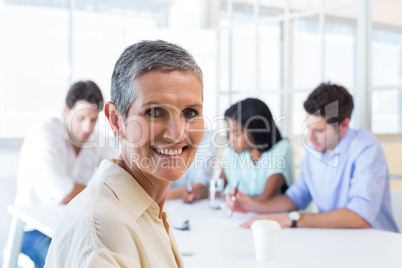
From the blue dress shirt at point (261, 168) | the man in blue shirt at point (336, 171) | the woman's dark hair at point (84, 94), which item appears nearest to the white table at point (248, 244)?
the man in blue shirt at point (336, 171)

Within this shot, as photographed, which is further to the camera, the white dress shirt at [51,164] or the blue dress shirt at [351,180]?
the white dress shirt at [51,164]

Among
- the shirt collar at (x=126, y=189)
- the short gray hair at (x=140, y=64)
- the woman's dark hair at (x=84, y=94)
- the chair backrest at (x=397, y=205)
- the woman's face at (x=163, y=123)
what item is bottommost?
the chair backrest at (x=397, y=205)

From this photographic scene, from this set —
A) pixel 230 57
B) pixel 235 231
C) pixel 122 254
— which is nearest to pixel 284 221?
pixel 235 231

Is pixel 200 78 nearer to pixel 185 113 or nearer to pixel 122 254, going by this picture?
pixel 185 113

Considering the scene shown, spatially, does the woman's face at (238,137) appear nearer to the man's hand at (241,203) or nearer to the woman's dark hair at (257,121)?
the woman's dark hair at (257,121)

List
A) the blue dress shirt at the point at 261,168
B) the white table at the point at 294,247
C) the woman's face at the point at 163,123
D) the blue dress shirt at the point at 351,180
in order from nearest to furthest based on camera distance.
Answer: the woman's face at the point at 163,123
the white table at the point at 294,247
the blue dress shirt at the point at 351,180
the blue dress shirt at the point at 261,168

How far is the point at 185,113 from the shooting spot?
83 cm

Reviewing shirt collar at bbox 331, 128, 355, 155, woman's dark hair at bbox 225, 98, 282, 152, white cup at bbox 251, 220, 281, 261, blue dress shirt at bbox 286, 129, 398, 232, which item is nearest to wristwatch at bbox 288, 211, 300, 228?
blue dress shirt at bbox 286, 129, 398, 232

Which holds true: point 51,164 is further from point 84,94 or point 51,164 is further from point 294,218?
point 294,218

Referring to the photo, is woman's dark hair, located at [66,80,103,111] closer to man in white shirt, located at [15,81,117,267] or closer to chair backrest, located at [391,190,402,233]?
man in white shirt, located at [15,81,117,267]

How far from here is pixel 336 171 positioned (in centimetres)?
216

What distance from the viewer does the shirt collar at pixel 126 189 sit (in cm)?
78

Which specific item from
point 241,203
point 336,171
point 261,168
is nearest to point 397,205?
point 336,171

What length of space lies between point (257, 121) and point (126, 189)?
1.79 m
